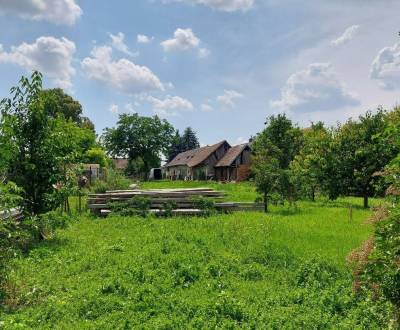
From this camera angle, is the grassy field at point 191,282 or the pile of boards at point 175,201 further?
the pile of boards at point 175,201

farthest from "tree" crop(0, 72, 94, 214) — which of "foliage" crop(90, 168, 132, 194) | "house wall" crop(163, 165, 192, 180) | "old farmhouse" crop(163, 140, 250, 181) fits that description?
"house wall" crop(163, 165, 192, 180)

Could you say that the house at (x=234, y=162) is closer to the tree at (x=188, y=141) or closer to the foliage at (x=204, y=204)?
the foliage at (x=204, y=204)

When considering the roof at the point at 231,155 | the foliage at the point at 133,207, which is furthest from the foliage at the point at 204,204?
the roof at the point at 231,155

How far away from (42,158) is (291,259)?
22.4ft

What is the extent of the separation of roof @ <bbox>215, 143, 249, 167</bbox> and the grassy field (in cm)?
4005

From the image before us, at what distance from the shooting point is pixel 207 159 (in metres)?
58.1

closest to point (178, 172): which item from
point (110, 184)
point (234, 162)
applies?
point (234, 162)

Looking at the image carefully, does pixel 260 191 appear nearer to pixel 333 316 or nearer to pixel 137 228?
pixel 137 228

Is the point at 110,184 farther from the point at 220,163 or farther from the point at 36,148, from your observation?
the point at 220,163

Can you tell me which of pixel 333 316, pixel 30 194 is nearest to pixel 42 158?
pixel 30 194

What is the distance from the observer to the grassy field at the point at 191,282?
223 inches

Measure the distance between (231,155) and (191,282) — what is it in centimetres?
4709

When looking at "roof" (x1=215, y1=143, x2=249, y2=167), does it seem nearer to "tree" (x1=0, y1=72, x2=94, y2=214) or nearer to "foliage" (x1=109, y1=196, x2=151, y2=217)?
"foliage" (x1=109, y1=196, x2=151, y2=217)

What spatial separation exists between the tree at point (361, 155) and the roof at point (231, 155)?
1154 inches
